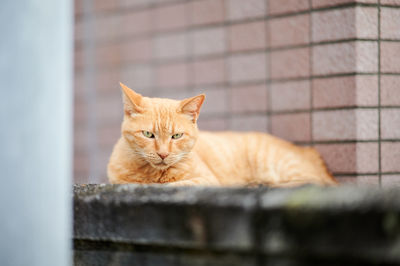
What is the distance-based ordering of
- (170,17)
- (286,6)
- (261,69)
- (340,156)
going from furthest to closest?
(170,17)
(261,69)
(286,6)
(340,156)

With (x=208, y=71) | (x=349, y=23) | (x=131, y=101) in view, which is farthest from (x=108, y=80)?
(x=349, y=23)

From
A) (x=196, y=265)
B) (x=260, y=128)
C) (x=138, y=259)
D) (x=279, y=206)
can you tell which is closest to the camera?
(x=279, y=206)

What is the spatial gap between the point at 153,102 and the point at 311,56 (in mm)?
1127

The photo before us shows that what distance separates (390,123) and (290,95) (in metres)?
0.67

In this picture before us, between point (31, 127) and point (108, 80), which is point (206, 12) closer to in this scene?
point (108, 80)

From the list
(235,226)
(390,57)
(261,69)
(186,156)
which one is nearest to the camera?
(235,226)

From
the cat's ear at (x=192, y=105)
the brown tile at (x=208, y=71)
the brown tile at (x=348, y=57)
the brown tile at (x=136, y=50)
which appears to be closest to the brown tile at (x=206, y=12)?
the brown tile at (x=208, y=71)

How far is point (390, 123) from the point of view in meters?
2.66

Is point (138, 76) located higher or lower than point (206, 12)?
lower

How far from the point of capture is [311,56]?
2840 millimetres

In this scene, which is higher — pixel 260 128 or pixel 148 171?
pixel 260 128

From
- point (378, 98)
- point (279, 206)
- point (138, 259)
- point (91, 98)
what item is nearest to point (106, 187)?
point (138, 259)

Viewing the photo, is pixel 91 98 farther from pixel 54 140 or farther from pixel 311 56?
pixel 54 140

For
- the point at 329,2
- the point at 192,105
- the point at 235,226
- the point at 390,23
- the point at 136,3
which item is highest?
the point at 136,3
